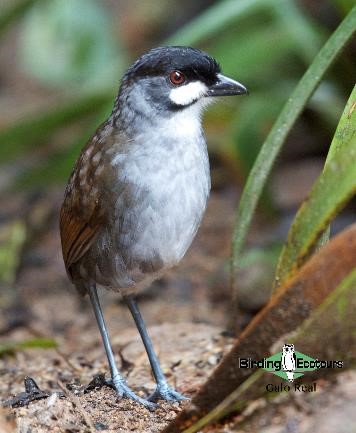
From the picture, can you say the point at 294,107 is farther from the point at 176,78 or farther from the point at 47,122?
the point at 47,122

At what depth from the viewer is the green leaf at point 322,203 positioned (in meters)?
2.58

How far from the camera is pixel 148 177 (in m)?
3.38

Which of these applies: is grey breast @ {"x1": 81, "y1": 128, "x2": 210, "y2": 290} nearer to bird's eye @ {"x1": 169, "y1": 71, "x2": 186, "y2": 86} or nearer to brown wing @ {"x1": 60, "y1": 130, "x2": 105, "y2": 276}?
brown wing @ {"x1": 60, "y1": 130, "x2": 105, "y2": 276}

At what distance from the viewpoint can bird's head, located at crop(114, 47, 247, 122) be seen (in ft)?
11.6

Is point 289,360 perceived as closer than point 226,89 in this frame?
Yes

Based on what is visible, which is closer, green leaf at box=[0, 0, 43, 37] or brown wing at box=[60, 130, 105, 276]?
brown wing at box=[60, 130, 105, 276]

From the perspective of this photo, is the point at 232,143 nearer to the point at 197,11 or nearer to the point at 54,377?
the point at 54,377

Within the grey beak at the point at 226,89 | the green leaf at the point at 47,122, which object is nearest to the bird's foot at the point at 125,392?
the grey beak at the point at 226,89

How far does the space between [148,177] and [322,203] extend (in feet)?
3.01

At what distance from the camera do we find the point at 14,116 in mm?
8727

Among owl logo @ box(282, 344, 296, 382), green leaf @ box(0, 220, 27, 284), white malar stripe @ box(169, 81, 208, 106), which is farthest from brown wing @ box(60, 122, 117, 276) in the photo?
green leaf @ box(0, 220, 27, 284)

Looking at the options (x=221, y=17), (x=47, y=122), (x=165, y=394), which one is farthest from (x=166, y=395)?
(x=47, y=122)

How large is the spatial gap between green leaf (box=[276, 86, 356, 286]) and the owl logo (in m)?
0.26

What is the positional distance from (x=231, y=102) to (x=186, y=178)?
292cm
